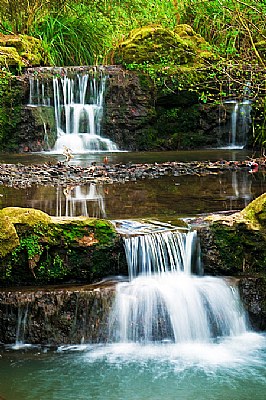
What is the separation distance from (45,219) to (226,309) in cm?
189

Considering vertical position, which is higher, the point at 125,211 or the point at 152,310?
the point at 125,211

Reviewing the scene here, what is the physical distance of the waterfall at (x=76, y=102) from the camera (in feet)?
49.7

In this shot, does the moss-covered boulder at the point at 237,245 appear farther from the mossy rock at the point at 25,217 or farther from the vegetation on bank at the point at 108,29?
the vegetation on bank at the point at 108,29

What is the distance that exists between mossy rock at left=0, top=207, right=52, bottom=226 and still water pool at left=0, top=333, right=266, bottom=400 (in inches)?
46.7

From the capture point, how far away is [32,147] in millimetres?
14867

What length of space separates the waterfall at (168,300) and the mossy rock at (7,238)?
106cm

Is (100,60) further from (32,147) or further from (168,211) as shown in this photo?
(168,211)

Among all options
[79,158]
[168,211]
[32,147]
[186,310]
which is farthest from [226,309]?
[32,147]

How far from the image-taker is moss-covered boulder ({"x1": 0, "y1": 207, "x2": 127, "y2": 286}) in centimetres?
600

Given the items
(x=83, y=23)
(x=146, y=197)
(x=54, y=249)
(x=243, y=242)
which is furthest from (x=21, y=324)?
(x=83, y=23)

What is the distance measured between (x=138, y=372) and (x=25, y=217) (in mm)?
1847

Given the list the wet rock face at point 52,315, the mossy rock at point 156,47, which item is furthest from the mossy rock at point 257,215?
the mossy rock at point 156,47

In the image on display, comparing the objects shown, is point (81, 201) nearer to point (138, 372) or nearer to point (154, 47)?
point (138, 372)

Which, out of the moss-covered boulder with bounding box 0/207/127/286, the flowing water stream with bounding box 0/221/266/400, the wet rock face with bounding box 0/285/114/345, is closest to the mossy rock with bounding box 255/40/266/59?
the flowing water stream with bounding box 0/221/266/400
